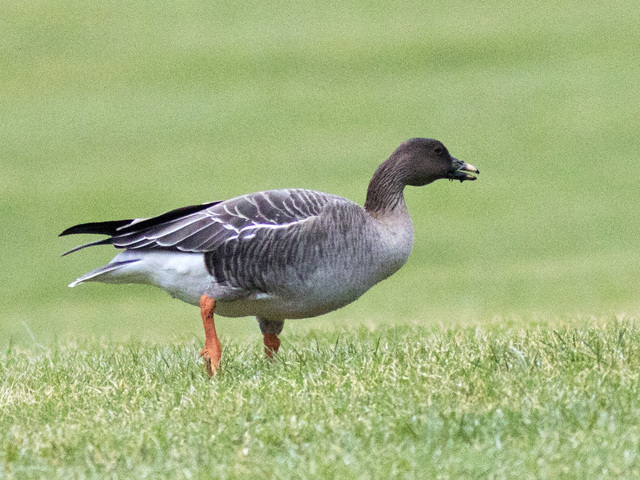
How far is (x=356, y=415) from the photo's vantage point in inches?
190

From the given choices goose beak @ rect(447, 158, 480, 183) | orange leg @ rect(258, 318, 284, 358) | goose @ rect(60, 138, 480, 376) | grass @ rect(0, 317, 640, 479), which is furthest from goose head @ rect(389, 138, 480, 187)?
orange leg @ rect(258, 318, 284, 358)

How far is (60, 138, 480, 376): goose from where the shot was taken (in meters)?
6.41

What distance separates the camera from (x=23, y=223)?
49.8 ft

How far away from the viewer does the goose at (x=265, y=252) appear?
6.41 metres

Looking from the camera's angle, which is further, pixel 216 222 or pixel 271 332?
pixel 271 332

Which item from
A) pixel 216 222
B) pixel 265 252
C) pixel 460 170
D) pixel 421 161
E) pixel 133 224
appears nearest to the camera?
pixel 265 252

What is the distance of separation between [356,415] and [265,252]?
184 centimetres

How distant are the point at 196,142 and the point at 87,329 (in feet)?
20.3

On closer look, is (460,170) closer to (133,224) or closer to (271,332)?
(271,332)

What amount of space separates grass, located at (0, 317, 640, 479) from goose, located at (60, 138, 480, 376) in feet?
1.37

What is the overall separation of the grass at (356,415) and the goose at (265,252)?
16.5 inches

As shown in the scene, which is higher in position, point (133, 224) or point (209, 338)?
point (133, 224)

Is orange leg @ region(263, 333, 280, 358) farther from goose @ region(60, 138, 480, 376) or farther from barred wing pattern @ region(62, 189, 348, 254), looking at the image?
barred wing pattern @ region(62, 189, 348, 254)

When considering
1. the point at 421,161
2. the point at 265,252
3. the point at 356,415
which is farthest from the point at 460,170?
the point at 356,415
